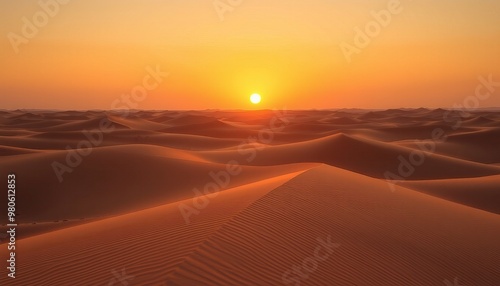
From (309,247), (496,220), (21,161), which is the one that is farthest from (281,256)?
(21,161)

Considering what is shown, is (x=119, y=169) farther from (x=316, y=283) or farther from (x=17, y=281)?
(x=316, y=283)

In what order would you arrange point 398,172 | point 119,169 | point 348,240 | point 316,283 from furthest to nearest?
point 398,172 < point 119,169 < point 348,240 < point 316,283

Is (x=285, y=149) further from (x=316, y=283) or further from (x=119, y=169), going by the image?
(x=316, y=283)

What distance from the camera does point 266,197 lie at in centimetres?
673

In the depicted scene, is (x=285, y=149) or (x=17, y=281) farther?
(x=285, y=149)

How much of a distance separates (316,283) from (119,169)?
1189 centimetres

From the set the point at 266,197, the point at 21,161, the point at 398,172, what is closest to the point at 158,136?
the point at 21,161

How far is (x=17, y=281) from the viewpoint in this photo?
453 cm

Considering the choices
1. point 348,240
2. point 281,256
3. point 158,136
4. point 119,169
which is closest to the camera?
point 281,256

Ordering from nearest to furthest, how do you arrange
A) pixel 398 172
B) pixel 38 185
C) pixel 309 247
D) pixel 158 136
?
pixel 309 247 < pixel 38 185 < pixel 398 172 < pixel 158 136

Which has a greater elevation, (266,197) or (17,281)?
(266,197)

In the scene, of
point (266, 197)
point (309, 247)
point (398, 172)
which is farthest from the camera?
point (398, 172)

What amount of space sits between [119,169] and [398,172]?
11.0 meters

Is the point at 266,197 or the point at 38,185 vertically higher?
the point at 266,197
